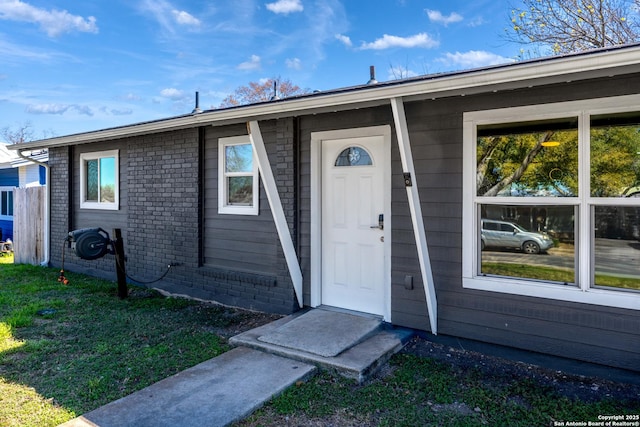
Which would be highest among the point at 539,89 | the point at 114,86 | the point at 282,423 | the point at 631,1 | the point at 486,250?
the point at 114,86

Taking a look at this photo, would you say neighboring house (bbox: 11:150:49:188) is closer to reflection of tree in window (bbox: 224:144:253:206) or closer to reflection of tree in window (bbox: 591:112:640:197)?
reflection of tree in window (bbox: 224:144:253:206)

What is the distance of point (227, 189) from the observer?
5.82 meters

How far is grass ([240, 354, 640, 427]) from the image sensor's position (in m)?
2.73

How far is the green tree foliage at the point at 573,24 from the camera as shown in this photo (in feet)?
34.2

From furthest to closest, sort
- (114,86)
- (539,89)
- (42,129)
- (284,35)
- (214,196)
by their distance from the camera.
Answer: (42,129)
(114,86)
(284,35)
(214,196)
(539,89)

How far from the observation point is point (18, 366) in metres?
3.69

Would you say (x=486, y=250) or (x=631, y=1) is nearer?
(x=486, y=250)

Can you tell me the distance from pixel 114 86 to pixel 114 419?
2239 centimetres

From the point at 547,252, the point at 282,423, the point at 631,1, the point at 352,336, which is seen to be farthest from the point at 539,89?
the point at 631,1

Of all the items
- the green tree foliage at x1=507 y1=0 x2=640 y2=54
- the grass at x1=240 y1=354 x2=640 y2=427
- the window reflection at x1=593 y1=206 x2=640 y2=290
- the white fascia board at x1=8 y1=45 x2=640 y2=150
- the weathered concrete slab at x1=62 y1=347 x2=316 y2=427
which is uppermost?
the green tree foliage at x1=507 y1=0 x2=640 y2=54

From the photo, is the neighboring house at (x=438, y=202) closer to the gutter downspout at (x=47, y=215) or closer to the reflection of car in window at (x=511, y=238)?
the reflection of car in window at (x=511, y=238)

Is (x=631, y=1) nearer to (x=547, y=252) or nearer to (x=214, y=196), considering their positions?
(x=547, y=252)

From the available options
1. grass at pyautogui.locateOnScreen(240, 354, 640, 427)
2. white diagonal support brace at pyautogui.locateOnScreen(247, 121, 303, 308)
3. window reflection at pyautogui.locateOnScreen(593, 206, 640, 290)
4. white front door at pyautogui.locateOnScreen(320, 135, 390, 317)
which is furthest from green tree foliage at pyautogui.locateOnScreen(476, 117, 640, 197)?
white diagonal support brace at pyautogui.locateOnScreen(247, 121, 303, 308)

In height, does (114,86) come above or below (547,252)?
above
